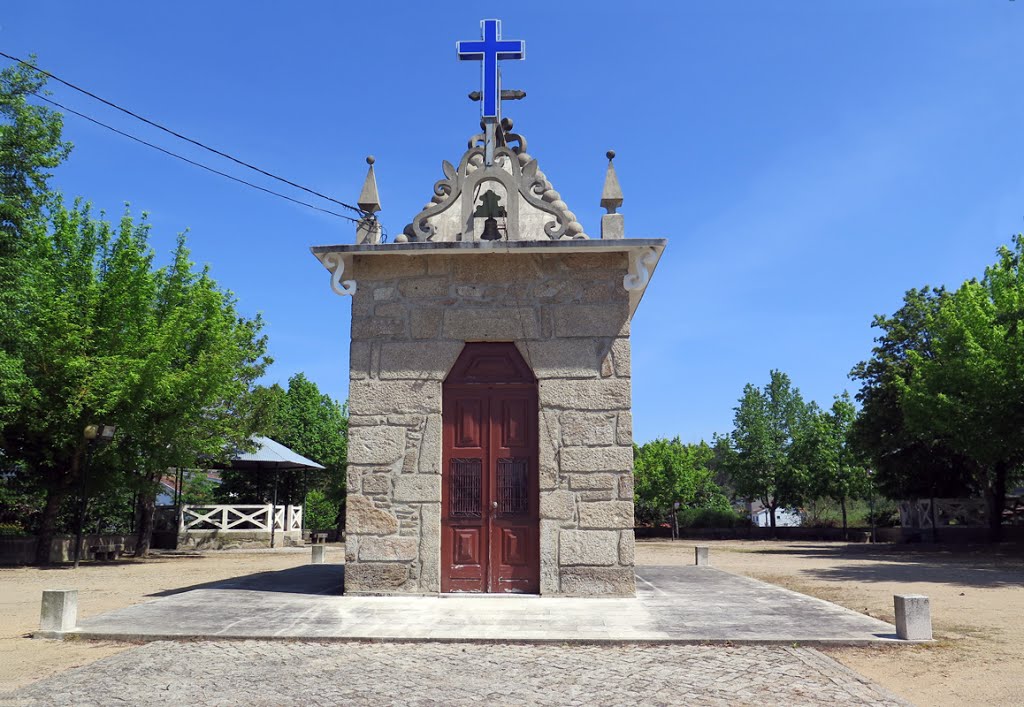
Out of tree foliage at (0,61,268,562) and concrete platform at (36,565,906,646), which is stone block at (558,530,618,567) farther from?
tree foliage at (0,61,268,562)

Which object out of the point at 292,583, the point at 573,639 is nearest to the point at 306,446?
the point at 292,583

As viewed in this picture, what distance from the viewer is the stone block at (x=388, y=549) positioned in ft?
29.9

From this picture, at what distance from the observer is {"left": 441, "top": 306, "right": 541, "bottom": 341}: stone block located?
9.45m

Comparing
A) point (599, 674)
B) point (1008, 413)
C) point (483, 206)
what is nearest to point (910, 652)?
point (599, 674)

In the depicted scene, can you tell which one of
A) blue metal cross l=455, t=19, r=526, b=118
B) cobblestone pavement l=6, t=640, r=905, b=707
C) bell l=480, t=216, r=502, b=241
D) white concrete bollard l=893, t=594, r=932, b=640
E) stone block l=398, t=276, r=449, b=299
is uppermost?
blue metal cross l=455, t=19, r=526, b=118

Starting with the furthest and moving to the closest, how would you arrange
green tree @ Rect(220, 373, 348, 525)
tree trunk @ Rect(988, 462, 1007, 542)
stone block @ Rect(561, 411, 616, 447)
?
green tree @ Rect(220, 373, 348, 525) < tree trunk @ Rect(988, 462, 1007, 542) < stone block @ Rect(561, 411, 616, 447)

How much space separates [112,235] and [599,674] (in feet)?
57.0

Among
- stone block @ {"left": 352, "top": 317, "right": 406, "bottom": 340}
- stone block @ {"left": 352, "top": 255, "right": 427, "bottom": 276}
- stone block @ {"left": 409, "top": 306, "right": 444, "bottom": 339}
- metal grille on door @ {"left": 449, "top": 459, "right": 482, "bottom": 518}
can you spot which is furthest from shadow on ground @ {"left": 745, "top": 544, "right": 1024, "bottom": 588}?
stone block @ {"left": 352, "top": 255, "right": 427, "bottom": 276}

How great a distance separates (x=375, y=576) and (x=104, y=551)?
1423 cm

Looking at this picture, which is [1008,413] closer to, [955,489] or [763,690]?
[955,489]

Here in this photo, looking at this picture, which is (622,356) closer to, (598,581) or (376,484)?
(598,581)

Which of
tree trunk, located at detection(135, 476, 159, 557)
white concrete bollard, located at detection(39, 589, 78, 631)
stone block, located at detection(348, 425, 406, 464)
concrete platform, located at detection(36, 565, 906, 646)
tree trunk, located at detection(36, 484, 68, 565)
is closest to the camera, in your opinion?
concrete platform, located at detection(36, 565, 906, 646)

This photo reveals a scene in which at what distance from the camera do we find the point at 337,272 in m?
9.58

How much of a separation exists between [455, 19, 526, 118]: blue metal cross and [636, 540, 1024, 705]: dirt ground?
7.87 m
